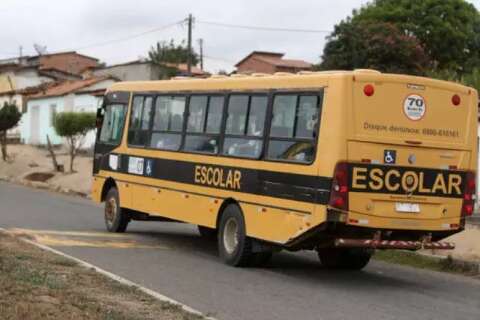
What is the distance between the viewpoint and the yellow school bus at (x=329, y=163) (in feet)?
34.3

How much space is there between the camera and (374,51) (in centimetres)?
4259

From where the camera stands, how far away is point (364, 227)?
10.6m

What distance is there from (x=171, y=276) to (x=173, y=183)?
3106 millimetres

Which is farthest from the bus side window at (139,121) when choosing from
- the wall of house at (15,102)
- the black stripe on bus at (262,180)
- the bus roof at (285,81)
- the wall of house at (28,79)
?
the wall of house at (28,79)

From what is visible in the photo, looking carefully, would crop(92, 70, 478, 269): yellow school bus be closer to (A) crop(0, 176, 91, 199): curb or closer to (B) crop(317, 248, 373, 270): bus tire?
(B) crop(317, 248, 373, 270): bus tire

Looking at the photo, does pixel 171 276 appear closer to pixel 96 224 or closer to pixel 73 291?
pixel 73 291

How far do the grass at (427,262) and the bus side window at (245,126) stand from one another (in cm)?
361

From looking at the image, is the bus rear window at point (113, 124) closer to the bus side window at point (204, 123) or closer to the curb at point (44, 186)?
the bus side window at point (204, 123)

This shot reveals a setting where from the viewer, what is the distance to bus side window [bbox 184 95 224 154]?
1277cm

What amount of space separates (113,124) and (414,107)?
703 cm

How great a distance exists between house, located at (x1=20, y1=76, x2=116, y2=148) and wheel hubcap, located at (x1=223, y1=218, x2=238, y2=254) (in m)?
30.4

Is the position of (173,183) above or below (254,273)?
above

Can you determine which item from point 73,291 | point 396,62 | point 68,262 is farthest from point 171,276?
point 396,62

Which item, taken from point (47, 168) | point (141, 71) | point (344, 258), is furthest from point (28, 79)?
point (344, 258)
